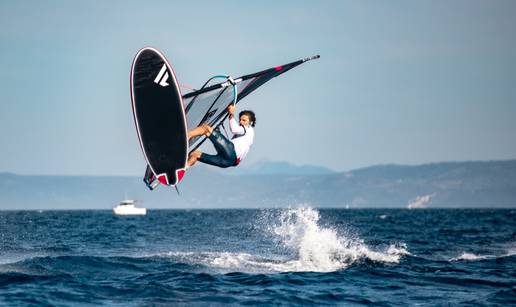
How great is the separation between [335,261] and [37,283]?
782cm

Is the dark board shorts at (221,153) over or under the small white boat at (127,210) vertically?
over

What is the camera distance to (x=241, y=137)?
15078mm

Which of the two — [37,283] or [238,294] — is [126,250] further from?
[238,294]

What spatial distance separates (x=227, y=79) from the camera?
15.0 metres

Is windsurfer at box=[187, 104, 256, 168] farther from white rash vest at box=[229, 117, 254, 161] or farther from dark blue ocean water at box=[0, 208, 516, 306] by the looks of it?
dark blue ocean water at box=[0, 208, 516, 306]

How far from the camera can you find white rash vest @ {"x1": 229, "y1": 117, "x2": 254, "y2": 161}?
14.9 m

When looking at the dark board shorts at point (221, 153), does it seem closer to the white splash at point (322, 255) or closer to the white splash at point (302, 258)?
the white splash at point (302, 258)

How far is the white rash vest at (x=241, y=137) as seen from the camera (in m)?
14.9

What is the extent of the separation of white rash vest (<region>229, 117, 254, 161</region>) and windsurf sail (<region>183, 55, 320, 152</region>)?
52 cm

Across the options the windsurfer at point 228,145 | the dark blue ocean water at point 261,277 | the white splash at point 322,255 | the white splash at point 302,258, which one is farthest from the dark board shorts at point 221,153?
the white splash at point 322,255

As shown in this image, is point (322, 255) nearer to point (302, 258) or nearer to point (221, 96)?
point (302, 258)

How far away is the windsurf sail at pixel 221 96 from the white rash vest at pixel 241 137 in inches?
20.6

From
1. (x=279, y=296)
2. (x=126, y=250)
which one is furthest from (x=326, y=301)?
(x=126, y=250)

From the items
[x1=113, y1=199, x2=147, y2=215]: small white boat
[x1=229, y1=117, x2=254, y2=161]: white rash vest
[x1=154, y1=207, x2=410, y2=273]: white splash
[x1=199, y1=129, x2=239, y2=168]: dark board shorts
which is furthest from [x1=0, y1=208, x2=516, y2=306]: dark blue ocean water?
[x1=113, y1=199, x2=147, y2=215]: small white boat
